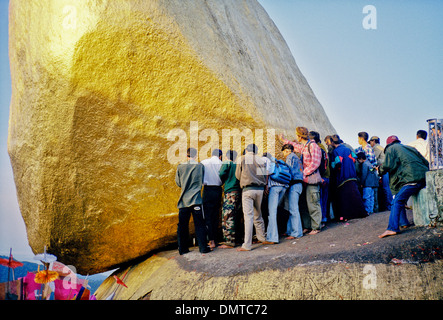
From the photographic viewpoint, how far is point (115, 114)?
6.91 m

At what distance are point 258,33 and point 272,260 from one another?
7678mm

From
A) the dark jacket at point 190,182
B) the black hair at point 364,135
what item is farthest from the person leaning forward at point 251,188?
the black hair at point 364,135

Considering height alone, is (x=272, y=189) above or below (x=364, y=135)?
below

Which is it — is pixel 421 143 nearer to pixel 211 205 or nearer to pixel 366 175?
pixel 366 175

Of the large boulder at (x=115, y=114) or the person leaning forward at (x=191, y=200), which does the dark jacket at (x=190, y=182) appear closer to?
the person leaning forward at (x=191, y=200)

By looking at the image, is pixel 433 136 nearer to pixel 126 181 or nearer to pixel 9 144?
pixel 126 181

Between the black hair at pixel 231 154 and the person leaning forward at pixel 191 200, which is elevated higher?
the black hair at pixel 231 154

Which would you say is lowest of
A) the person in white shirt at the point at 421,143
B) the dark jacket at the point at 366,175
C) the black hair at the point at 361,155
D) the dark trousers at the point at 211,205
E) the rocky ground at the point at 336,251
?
the rocky ground at the point at 336,251

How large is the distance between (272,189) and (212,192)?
43.0 inches

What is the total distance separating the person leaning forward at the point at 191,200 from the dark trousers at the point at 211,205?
33 centimetres

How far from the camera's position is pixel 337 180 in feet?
26.5

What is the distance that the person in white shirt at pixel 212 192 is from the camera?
6.91 meters
